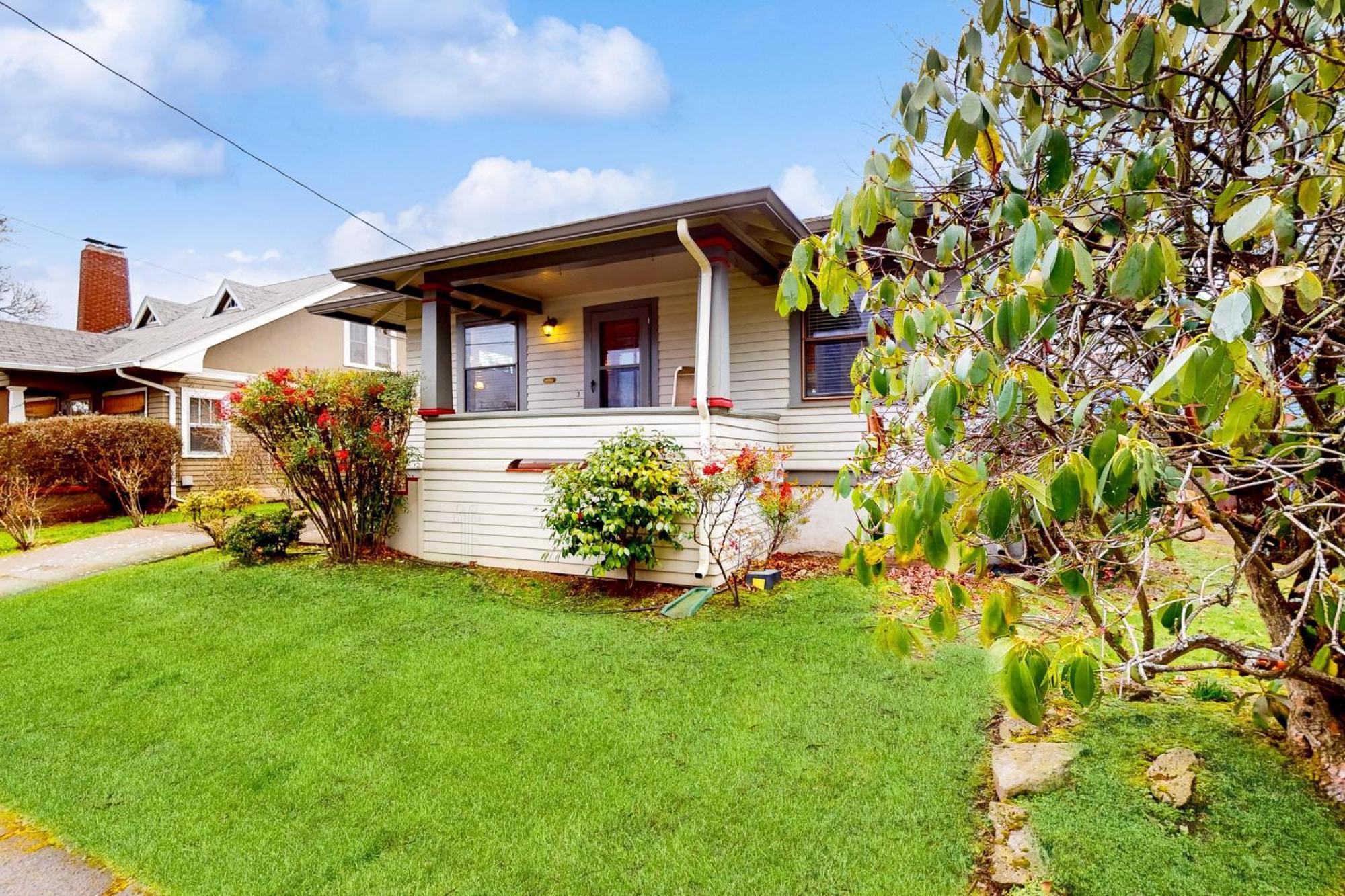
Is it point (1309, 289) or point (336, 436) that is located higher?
point (1309, 289)

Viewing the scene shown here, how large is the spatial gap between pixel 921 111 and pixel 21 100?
1734 centimetres

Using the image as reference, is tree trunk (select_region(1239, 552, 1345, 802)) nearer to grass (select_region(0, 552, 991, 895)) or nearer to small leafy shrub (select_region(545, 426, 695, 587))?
grass (select_region(0, 552, 991, 895))

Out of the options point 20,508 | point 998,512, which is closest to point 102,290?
point 20,508

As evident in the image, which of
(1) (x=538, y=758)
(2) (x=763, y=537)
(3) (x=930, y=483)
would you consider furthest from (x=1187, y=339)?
(2) (x=763, y=537)

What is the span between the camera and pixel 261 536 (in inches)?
269

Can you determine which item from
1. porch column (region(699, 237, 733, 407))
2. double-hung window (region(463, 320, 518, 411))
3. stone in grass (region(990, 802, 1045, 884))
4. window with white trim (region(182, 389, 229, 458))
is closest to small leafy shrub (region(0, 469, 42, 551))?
window with white trim (region(182, 389, 229, 458))

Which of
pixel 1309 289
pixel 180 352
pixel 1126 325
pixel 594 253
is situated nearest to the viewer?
pixel 1309 289

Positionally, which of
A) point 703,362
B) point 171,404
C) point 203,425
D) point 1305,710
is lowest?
point 1305,710

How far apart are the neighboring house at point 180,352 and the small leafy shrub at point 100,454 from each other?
3.33 ft

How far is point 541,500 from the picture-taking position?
6.57 meters

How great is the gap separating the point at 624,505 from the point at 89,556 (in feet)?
24.0

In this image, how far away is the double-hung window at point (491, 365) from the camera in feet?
30.9

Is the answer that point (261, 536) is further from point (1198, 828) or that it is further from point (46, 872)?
point (1198, 828)

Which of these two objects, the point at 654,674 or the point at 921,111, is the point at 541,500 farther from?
the point at 921,111
